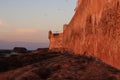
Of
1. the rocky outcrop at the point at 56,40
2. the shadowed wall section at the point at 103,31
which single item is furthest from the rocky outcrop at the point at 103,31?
the rocky outcrop at the point at 56,40

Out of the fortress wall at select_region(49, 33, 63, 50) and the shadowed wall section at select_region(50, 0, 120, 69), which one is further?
the fortress wall at select_region(49, 33, 63, 50)

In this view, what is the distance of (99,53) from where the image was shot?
25359mm

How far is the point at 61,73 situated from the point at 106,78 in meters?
3.39

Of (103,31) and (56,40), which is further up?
(56,40)

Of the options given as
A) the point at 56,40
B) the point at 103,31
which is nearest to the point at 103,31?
the point at 103,31

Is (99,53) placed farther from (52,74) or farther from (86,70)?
(52,74)

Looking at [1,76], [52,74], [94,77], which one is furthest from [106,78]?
[1,76]

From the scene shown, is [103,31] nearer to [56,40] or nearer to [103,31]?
[103,31]

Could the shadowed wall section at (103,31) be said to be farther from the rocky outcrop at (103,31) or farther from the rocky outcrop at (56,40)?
the rocky outcrop at (56,40)

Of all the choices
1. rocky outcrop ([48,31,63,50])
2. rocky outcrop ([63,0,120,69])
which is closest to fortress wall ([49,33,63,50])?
rocky outcrop ([48,31,63,50])

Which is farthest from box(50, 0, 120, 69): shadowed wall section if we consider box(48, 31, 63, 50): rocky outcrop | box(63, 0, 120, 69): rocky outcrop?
box(48, 31, 63, 50): rocky outcrop

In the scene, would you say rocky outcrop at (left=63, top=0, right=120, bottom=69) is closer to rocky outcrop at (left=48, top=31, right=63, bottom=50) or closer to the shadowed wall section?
the shadowed wall section

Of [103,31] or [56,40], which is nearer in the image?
[103,31]

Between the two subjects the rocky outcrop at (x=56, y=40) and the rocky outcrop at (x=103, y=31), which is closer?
the rocky outcrop at (x=103, y=31)
